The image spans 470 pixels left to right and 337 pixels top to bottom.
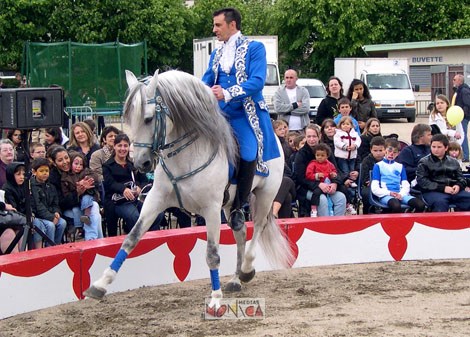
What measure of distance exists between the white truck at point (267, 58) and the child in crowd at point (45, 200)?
59.7 ft

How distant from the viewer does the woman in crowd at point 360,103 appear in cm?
1176

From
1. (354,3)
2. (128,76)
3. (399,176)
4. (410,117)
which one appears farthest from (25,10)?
(128,76)

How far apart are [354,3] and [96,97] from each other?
21588 millimetres

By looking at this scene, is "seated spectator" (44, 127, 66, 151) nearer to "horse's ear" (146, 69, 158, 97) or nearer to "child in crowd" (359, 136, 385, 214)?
"child in crowd" (359, 136, 385, 214)

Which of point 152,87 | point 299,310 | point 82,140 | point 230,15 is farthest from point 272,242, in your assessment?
point 82,140

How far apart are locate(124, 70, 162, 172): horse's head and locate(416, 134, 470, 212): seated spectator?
4.51 m

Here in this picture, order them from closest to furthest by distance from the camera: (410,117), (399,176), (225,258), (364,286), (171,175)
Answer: (171,175), (364,286), (225,258), (399,176), (410,117)

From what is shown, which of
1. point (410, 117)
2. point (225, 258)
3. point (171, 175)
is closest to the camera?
point (171, 175)

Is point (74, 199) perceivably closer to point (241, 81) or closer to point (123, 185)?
point (123, 185)

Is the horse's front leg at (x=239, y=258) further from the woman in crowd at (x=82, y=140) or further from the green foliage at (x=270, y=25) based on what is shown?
the green foliage at (x=270, y=25)

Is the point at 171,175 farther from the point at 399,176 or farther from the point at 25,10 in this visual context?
the point at 25,10

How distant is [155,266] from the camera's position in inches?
280

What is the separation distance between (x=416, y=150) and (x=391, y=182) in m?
1.00

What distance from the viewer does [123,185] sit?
834 cm
